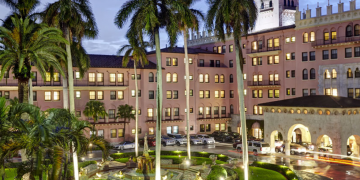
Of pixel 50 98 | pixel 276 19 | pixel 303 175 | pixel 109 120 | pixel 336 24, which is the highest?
pixel 276 19

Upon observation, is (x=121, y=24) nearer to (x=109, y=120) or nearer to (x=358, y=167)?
(x=358, y=167)

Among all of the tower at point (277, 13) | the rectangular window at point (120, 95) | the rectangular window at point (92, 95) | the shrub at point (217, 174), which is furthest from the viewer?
the tower at point (277, 13)

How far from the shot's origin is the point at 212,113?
7200cm

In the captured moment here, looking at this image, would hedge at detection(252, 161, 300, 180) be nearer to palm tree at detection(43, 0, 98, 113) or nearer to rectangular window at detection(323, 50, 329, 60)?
palm tree at detection(43, 0, 98, 113)

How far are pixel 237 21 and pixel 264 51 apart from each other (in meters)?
37.3

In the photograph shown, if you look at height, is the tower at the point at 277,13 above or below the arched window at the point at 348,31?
above

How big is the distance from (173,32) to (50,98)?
36.5 metres

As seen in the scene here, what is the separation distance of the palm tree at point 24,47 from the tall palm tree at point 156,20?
538 centimetres

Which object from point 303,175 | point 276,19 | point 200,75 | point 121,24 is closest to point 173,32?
point 121,24

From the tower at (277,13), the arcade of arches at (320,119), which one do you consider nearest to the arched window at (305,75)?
the arcade of arches at (320,119)

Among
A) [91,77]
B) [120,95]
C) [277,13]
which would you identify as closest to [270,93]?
[277,13]

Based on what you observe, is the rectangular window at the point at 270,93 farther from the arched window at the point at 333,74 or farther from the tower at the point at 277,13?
the tower at the point at 277,13

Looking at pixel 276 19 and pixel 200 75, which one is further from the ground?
pixel 276 19

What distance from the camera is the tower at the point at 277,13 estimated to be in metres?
75.4
